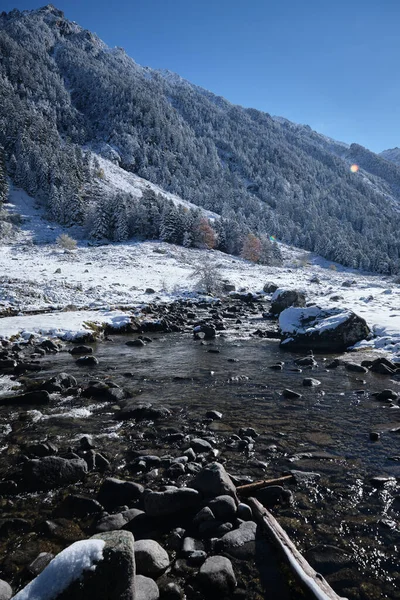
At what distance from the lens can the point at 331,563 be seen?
13.6 feet

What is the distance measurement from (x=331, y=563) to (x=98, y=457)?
4.45m

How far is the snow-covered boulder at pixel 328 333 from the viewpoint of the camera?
16.8 meters

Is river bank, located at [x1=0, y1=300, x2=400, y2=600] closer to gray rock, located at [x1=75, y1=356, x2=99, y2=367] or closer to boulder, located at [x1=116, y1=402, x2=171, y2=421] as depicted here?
boulder, located at [x1=116, y1=402, x2=171, y2=421]

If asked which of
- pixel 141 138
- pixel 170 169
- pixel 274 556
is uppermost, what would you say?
pixel 141 138

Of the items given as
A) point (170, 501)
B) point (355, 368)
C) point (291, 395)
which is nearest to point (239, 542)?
point (170, 501)

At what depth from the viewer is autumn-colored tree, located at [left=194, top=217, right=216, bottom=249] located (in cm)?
7962

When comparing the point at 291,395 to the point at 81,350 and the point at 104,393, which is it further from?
the point at 81,350

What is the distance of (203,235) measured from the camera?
8019 cm

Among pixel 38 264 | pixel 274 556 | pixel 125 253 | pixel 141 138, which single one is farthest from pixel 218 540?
pixel 141 138

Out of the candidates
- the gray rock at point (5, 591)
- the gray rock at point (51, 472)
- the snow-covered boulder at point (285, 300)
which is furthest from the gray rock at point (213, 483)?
the snow-covered boulder at point (285, 300)

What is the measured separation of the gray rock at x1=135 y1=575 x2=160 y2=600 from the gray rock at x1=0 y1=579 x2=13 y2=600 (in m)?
1.34

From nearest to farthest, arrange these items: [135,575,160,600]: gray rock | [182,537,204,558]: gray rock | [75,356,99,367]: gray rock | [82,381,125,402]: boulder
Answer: [135,575,160,600]: gray rock
[182,537,204,558]: gray rock
[82,381,125,402]: boulder
[75,356,99,367]: gray rock

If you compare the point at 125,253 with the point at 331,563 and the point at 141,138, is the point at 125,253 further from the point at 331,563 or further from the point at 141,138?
the point at 141,138

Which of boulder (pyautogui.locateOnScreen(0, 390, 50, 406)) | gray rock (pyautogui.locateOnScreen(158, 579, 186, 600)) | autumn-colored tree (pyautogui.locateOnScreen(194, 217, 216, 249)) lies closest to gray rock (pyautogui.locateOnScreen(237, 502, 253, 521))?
gray rock (pyautogui.locateOnScreen(158, 579, 186, 600))
